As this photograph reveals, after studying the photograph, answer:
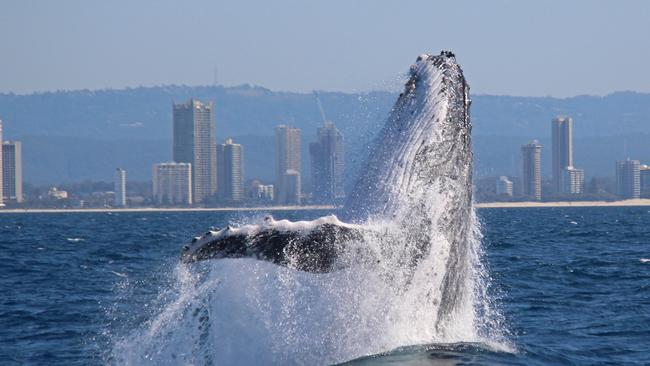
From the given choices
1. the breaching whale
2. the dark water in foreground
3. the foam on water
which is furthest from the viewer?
the dark water in foreground

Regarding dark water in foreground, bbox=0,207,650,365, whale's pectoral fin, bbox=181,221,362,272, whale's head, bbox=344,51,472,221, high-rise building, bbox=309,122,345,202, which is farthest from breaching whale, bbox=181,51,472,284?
dark water in foreground, bbox=0,207,650,365

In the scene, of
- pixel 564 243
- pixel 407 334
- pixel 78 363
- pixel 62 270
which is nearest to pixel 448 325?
pixel 407 334

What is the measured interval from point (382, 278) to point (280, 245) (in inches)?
68.7

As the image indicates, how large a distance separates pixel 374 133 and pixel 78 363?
487 centimetres

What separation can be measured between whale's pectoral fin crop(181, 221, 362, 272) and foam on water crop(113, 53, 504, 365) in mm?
766

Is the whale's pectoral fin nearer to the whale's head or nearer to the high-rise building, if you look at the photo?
the whale's head

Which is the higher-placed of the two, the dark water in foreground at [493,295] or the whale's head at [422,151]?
the whale's head at [422,151]

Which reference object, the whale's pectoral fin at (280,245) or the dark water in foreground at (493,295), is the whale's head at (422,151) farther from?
the dark water in foreground at (493,295)

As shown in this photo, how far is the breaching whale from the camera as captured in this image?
9.86 meters

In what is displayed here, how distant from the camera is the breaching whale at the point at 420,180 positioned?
986 centimetres

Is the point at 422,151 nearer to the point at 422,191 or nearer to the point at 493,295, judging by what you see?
the point at 422,191

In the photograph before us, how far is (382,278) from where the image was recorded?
10.0m

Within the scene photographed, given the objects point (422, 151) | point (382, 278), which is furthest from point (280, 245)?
point (422, 151)

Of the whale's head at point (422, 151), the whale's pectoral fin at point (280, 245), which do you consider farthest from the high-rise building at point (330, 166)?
the whale's pectoral fin at point (280, 245)
